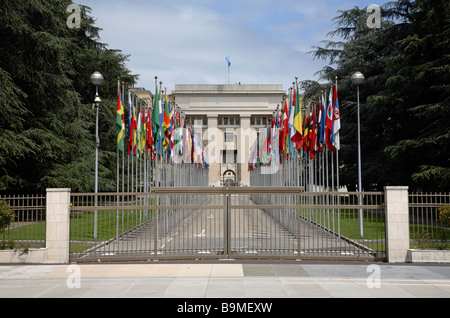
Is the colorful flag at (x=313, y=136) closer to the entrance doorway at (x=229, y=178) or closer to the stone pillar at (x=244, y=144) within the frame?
the stone pillar at (x=244, y=144)

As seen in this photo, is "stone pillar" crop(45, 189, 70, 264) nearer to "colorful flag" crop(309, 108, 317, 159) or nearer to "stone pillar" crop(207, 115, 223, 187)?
"colorful flag" crop(309, 108, 317, 159)

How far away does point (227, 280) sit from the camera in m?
10.6

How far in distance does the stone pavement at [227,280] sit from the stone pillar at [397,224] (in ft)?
2.22

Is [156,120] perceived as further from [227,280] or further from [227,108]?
[227,108]

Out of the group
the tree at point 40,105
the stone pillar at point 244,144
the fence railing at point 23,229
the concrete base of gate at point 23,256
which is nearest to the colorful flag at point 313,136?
the fence railing at point 23,229

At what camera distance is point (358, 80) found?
789 inches

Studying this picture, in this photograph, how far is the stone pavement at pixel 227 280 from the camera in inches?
365

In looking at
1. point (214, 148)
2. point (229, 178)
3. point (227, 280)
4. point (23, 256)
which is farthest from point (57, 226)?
point (229, 178)

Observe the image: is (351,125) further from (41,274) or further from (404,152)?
(41,274)

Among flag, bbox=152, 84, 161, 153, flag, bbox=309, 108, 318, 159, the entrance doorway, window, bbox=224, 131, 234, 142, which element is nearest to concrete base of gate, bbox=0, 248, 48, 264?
flag, bbox=152, 84, 161, 153

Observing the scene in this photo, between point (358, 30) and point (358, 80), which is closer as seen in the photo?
point (358, 80)

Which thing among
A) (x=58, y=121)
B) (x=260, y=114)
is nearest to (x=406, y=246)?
(x=58, y=121)

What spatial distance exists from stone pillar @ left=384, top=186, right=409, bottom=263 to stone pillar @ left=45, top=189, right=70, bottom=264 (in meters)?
9.54
